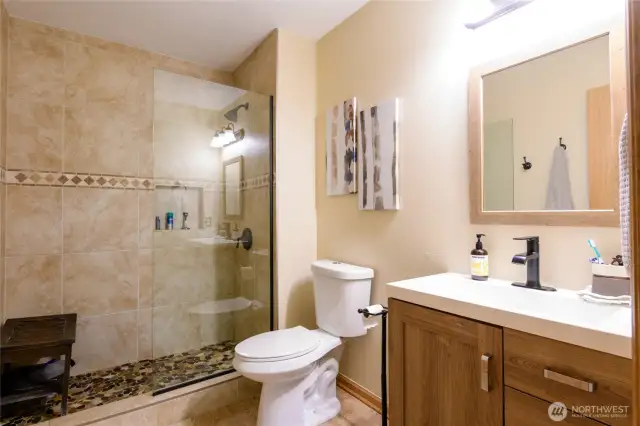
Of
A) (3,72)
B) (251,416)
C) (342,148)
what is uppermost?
(3,72)

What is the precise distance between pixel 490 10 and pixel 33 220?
2.75 metres

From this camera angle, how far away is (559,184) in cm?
119

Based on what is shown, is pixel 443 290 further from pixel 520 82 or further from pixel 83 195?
pixel 83 195

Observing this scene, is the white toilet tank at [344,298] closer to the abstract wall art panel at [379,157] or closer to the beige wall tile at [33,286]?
the abstract wall art panel at [379,157]

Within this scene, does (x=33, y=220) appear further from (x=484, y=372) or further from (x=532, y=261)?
(x=532, y=261)

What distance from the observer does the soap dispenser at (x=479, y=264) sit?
1321 millimetres

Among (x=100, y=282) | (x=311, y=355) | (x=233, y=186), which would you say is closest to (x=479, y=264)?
(x=311, y=355)

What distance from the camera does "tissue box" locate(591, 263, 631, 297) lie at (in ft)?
3.20

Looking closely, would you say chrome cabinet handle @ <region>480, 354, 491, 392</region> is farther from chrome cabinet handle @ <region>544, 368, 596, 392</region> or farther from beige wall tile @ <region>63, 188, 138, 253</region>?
beige wall tile @ <region>63, 188, 138, 253</region>

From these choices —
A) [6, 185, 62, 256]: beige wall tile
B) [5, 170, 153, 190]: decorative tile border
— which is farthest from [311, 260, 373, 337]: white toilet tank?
[6, 185, 62, 256]: beige wall tile

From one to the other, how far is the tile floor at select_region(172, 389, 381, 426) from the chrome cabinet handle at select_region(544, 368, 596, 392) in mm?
1191

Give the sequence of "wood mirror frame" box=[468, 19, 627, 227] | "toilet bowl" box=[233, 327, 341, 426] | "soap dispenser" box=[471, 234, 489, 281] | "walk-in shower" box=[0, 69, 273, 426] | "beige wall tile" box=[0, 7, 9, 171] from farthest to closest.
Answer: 1. "walk-in shower" box=[0, 69, 273, 426]
2. "beige wall tile" box=[0, 7, 9, 171]
3. "toilet bowl" box=[233, 327, 341, 426]
4. "soap dispenser" box=[471, 234, 489, 281]
5. "wood mirror frame" box=[468, 19, 627, 227]

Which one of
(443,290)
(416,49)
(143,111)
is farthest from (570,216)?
(143,111)

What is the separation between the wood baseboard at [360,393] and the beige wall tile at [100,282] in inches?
61.4
